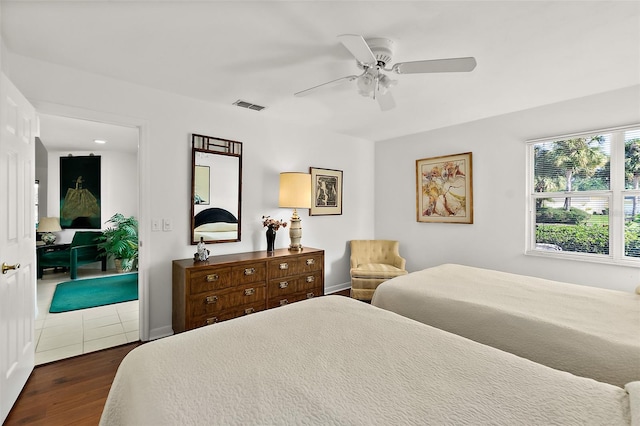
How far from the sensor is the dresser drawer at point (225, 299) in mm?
Result: 2791

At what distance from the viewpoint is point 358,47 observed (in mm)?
1822

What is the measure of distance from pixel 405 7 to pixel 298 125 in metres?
2.48

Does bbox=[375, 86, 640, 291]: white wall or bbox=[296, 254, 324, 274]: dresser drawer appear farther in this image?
bbox=[296, 254, 324, 274]: dresser drawer

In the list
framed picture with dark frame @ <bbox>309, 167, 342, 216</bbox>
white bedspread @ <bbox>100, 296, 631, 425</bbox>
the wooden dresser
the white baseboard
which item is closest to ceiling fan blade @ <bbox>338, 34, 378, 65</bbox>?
white bedspread @ <bbox>100, 296, 631, 425</bbox>

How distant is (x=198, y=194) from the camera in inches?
128

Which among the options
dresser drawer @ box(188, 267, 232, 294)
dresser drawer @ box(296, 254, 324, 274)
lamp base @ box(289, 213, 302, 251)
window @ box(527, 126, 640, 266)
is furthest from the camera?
lamp base @ box(289, 213, 302, 251)

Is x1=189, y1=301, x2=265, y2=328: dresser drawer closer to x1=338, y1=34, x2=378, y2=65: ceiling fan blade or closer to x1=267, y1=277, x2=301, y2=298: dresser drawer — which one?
x1=267, y1=277, x2=301, y2=298: dresser drawer

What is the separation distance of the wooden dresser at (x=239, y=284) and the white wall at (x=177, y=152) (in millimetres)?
204

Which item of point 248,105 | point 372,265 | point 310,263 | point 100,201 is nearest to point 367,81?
point 248,105

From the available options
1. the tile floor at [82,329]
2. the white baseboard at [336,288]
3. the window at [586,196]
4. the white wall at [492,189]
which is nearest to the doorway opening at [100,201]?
the tile floor at [82,329]

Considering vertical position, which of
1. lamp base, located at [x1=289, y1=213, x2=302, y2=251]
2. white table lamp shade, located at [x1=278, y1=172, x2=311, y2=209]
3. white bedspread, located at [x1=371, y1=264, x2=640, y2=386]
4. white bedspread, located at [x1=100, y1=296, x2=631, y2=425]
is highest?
white table lamp shade, located at [x1=278, y1=172, x2=311, y2=209]

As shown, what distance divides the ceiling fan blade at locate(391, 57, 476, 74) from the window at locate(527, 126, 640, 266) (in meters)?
2.11

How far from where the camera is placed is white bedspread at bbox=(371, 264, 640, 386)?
1543mm

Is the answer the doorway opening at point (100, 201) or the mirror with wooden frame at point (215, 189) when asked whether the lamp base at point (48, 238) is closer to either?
the doorway opening at point (100, 201)
